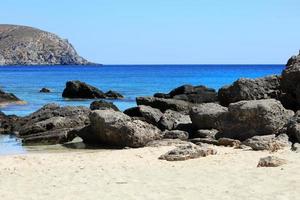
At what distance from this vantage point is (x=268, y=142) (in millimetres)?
16734

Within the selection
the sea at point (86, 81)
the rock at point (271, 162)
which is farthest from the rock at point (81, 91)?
the rock at point (271, 162)

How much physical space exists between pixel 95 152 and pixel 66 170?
3.74 m

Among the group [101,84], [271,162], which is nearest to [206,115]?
[271,162]

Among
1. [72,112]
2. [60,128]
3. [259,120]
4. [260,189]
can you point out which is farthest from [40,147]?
[260,189]

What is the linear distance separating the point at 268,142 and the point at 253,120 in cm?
202

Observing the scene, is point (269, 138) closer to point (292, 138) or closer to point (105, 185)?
point (292, 138)

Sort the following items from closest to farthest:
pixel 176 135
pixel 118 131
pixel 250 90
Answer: pixel 118 131 < pixel 176 135 < pixel 250 90

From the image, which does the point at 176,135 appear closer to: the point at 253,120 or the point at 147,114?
the point at 253,120

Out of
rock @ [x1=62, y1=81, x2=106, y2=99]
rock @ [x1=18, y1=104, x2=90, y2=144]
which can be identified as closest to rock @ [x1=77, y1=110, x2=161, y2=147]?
rock @ [x1=18, y1=104, x2=90, y2=144]

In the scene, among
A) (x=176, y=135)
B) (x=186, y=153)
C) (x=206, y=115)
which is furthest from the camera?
(x=206, y=115)

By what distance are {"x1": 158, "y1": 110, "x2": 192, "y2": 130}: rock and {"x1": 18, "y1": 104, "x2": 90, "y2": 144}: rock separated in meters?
3.07

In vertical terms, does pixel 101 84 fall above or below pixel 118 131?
below

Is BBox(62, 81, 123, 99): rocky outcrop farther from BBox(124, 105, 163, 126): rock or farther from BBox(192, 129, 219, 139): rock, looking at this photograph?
BBox(192, 129, 219, 139): rock

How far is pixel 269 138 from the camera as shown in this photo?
17.4 m
